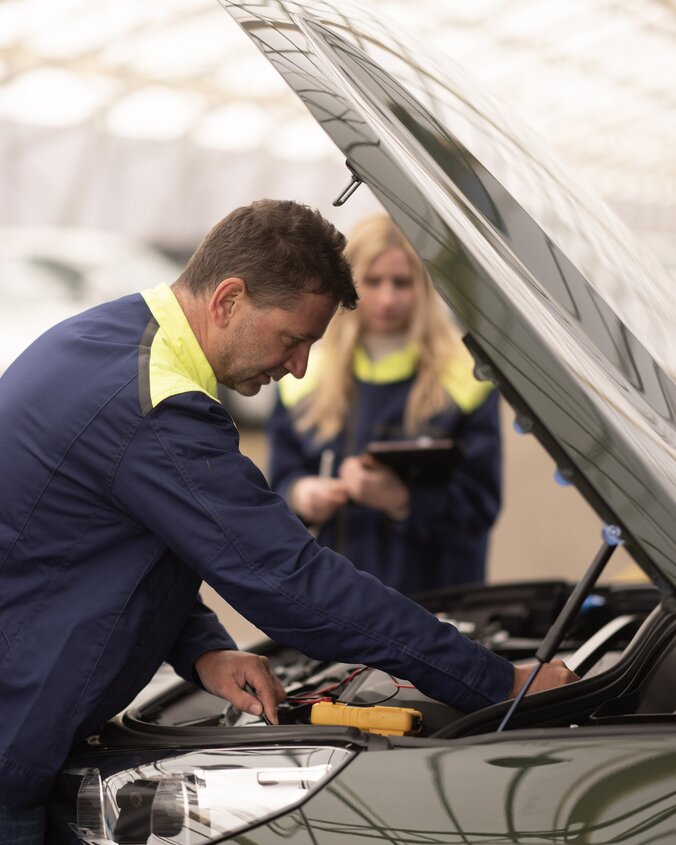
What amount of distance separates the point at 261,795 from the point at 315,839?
9cm

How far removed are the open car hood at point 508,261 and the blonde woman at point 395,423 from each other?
4.00 feet

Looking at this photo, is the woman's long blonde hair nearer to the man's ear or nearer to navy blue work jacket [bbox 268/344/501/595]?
navy blue work jacket [bbox 268/344/501/595]

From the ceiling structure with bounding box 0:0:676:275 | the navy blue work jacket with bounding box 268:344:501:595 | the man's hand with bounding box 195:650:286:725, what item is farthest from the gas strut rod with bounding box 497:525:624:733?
the ceiling structure with bounding box 0:0:676:275

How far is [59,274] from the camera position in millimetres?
11344

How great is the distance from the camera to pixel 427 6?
50.8 ft

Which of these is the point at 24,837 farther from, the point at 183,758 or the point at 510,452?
the point at 510,452

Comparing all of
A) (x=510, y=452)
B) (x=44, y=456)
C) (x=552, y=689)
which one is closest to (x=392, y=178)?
(x=44, y=456)

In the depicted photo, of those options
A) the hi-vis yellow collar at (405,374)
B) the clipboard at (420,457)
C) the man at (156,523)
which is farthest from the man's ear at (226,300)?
the hi-vis yellow collar at (405,374)

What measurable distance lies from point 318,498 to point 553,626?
4.94 ft

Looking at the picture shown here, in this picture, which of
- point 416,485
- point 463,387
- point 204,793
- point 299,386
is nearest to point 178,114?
point 299,386

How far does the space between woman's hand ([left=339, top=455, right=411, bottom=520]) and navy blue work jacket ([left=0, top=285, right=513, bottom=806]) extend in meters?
1.32

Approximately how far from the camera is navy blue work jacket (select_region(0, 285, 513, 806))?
1.48 meters

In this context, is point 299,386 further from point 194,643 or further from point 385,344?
point 194,643

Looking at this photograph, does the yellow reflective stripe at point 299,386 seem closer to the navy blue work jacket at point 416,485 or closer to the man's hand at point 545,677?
the navy blue work jacket at point 416,485
